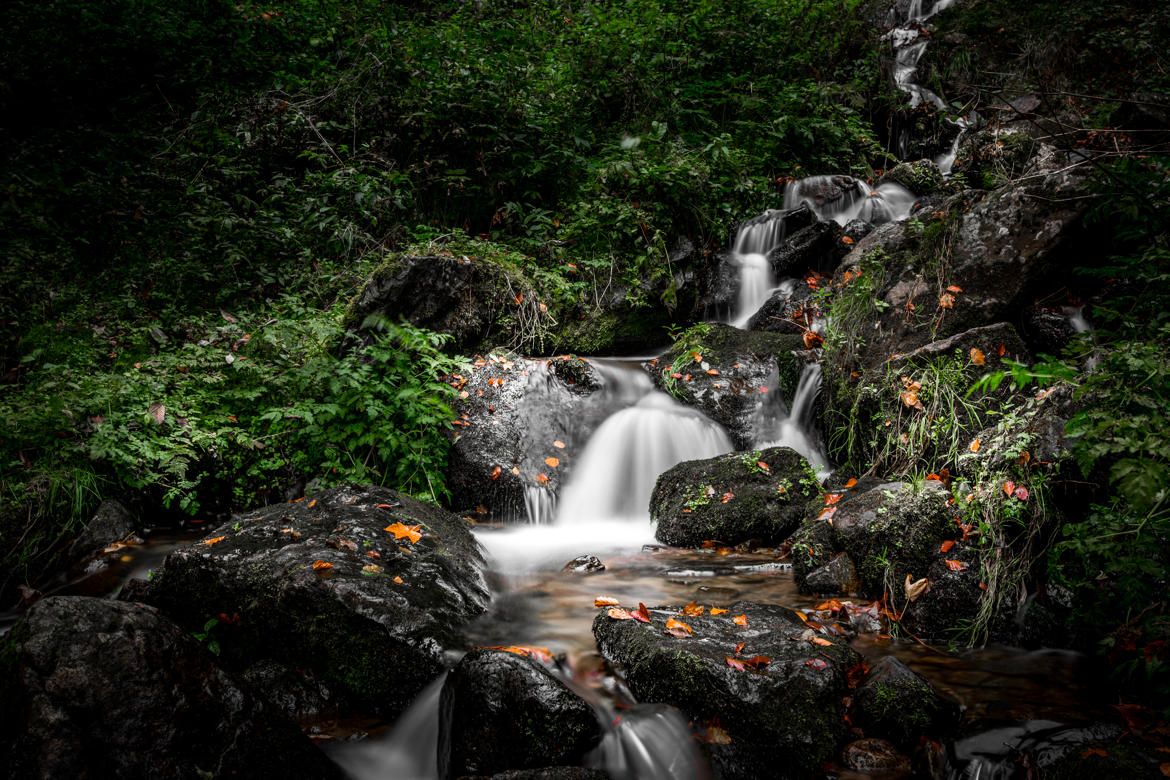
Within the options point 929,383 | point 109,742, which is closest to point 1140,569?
point 929,383

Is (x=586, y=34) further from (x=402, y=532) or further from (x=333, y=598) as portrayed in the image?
(x=333, y=598)

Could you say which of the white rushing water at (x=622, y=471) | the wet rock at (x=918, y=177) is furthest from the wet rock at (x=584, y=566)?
the wet rock at (x=918, y=177)

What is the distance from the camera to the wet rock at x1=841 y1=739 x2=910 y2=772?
8.48 feet

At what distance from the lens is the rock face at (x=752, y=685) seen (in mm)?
2641

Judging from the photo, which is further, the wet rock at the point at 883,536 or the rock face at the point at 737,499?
the rock face at the point at 737,499

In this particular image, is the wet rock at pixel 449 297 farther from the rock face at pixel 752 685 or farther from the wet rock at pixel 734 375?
the rock face at pixel 752 685

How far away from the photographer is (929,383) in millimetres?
4914

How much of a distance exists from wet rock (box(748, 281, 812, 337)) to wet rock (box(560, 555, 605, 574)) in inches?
174

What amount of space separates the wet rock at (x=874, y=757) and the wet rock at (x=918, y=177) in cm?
990

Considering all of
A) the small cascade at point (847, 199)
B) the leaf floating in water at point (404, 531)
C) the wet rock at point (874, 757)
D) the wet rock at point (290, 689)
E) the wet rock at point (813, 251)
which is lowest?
the wet rock at point (874, 757)

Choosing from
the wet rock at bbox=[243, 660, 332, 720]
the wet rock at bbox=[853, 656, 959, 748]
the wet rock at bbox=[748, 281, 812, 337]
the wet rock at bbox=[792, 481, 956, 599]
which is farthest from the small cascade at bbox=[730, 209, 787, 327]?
the wet rock at bbox=[243, 660, 332, 720]

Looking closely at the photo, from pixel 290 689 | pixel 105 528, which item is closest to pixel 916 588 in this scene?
pixel 290 689

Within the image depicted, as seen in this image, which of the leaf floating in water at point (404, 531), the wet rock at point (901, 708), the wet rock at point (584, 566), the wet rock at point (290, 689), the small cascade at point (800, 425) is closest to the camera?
the wet rock at point (901, 708)

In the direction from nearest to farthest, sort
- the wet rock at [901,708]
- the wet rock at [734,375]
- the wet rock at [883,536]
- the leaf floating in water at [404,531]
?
the wet rock at [901,708]
the wet rock at [883,536]
the leaf floating in water at [404,531]
the wet rock at [734,375]
